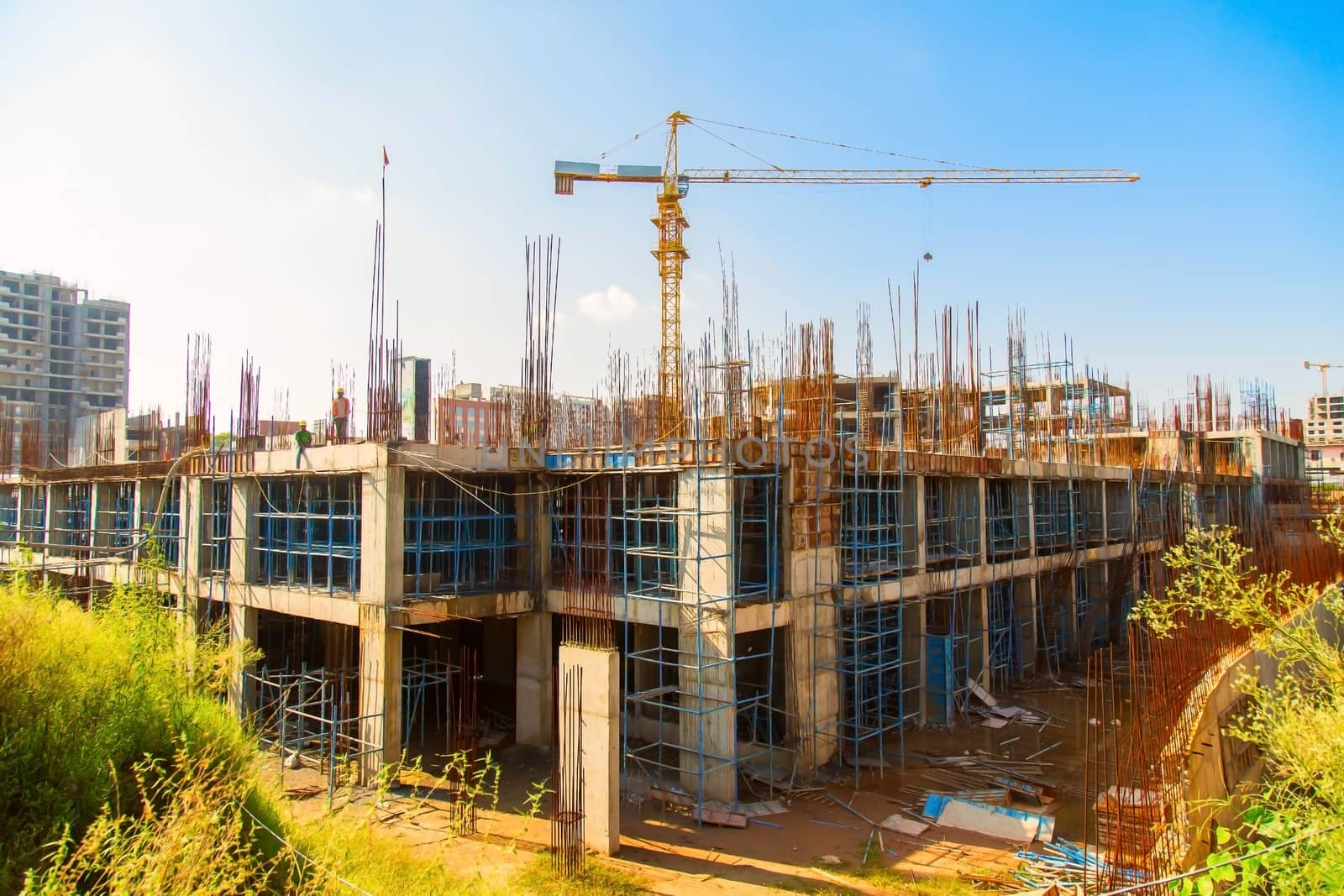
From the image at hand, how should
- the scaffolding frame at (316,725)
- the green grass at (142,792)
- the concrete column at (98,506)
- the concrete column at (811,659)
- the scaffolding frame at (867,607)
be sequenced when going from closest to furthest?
the green grass at (142,792) < the scaffolding frame at (316,725) < the concrete column at (811,659) < the scaffolding frame at (867,607) < the concrete column at (98,506)

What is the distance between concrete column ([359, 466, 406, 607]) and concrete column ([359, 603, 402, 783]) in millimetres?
259

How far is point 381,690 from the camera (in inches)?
456

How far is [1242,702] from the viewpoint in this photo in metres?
12.1

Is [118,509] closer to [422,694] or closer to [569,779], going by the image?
[422,694]

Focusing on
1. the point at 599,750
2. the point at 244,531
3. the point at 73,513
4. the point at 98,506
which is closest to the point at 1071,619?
the point at 599,750

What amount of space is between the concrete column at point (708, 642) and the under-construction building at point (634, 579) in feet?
0.12

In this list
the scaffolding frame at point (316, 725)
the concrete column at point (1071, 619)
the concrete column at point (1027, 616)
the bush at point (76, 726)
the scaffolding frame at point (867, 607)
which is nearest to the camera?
the bush at point (76, 726)

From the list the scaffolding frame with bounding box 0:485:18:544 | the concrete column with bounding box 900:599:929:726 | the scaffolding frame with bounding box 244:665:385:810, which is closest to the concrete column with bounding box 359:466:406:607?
the scaffolding frame with bounding box 244:665:385:810

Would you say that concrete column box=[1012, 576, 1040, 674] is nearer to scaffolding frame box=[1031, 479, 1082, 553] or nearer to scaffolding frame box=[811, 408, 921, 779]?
scaffolding frame box=[1031, 479, 1082, 553]

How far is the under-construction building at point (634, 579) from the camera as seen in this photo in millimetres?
11211

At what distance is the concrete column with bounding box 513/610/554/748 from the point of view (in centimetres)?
1329

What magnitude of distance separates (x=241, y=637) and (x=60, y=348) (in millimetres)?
64348

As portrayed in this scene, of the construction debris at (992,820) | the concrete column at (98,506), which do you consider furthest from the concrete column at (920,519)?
the concrete column at (98,506)

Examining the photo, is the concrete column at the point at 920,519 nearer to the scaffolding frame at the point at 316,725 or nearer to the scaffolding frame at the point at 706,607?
the scaffolding frame at the point at 706,607
